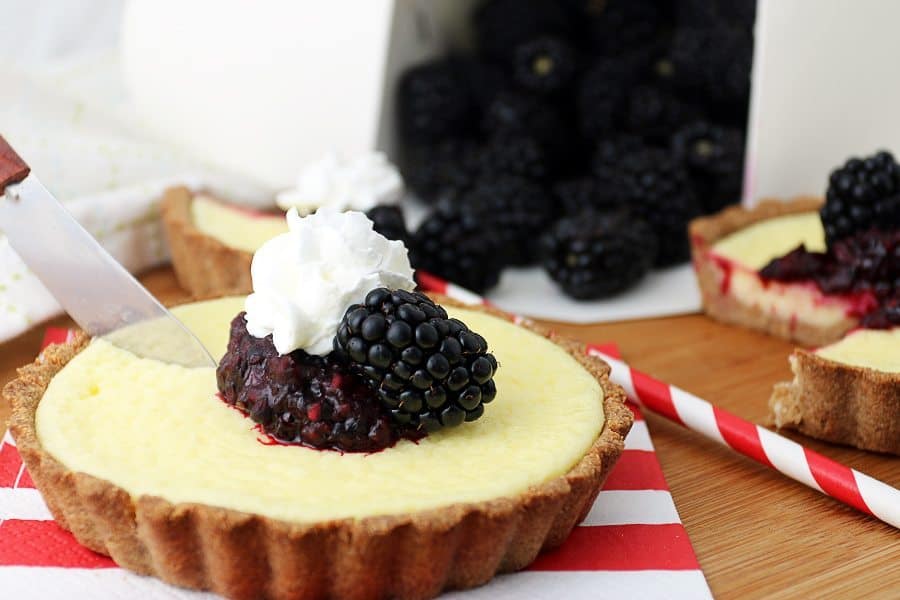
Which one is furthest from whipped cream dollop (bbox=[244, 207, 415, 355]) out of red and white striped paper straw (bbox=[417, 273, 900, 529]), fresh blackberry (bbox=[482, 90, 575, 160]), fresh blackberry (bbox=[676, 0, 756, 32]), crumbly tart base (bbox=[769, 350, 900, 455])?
fresh blackberry (bbox=[676, 0, 756, 32])

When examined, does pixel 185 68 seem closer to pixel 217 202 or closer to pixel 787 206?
pixel 217 202

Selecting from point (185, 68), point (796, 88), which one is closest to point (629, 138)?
point (796, 88)

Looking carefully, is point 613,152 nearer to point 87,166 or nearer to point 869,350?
point 869,350

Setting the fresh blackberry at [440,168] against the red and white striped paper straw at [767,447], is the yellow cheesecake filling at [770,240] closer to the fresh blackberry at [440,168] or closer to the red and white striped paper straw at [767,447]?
the red and white striped paper straw at [767,447]

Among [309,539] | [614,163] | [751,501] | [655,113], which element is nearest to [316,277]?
[309,539]

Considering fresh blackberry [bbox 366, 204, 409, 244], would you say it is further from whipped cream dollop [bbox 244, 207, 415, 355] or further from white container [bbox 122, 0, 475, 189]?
whipped cream dollop [bbox 244, 207, 415, 355]

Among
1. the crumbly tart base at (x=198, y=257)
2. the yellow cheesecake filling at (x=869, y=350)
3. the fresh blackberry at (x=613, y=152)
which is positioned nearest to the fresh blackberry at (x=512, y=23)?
the fresh blackberry at (x=613, y=152)
